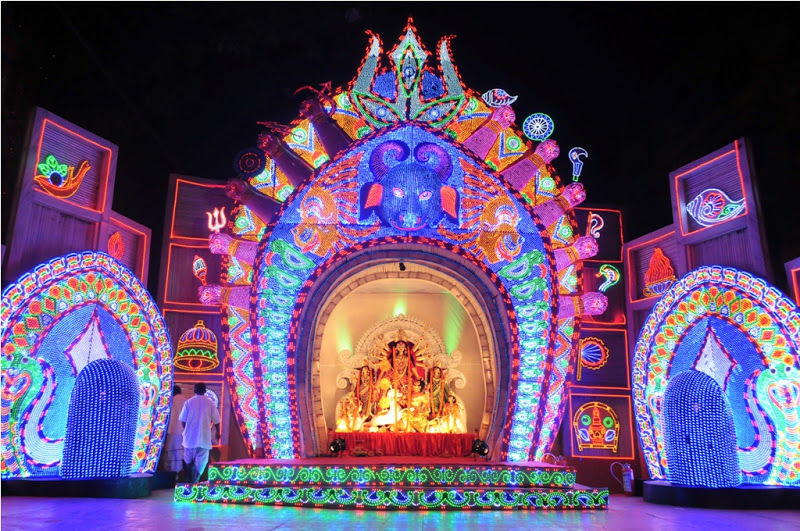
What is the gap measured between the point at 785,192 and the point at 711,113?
202 centimetres

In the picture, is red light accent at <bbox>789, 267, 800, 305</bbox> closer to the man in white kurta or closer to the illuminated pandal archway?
the illuminated pandal archway

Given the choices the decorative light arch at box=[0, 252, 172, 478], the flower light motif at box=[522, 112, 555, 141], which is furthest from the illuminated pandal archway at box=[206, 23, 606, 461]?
the decorative light arch at box=[0, 252, 172, 478]

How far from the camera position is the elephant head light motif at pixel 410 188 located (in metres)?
9.84

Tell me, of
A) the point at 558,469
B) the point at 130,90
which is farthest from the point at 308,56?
the point at 558,469

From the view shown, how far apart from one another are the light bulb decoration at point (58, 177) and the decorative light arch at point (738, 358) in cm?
870

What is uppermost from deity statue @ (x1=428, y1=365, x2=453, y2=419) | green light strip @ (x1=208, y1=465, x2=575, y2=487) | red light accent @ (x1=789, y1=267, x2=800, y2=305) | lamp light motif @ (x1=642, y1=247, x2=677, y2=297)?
lamp light motif @ (x1=642, y1=247, x2=677, y2=297)

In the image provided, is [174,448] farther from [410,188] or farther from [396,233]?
[410,188]

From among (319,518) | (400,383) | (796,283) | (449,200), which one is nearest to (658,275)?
Result: (796,283)

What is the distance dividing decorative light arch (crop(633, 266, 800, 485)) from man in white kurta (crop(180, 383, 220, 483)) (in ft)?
20.5

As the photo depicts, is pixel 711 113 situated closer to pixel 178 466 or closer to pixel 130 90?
pixel 130 90

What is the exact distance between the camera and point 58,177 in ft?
28.6

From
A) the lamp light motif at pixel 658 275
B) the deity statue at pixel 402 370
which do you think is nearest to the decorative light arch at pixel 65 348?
the deity statue at pixel 402 370

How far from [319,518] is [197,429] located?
10.3 feet

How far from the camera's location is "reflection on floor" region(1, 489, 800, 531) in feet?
17.6
